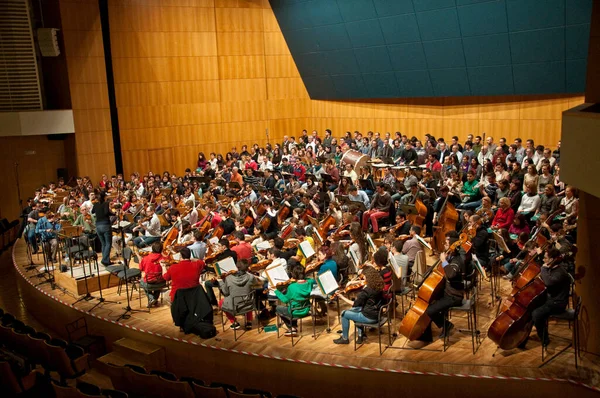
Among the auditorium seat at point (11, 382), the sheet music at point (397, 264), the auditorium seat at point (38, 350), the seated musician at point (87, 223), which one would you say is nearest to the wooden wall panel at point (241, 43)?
the seated musician at point (87, 223)

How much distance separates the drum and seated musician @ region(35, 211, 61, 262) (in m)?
7.61

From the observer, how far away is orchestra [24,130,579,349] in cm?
764

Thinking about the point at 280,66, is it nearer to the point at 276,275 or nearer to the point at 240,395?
the point at 276,275

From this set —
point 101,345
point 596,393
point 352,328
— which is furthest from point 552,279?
point 101,345

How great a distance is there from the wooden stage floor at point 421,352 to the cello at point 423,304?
27 cm

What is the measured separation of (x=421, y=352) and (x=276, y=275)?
7.38ft

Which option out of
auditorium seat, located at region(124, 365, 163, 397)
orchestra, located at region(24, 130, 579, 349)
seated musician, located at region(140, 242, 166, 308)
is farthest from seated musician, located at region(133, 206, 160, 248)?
auditorium seat, located at region(124, 365, 163, 397)

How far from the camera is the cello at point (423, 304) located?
7.50m

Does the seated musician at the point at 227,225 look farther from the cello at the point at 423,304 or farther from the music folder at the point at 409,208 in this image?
the cello at the point at 423,304

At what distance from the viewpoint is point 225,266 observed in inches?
347

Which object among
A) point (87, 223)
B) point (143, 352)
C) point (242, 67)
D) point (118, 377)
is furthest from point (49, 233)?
point (242, 67)

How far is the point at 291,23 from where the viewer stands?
2077 centimetres

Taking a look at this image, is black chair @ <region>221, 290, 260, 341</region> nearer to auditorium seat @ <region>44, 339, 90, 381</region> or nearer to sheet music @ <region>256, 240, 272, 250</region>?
sheet music @ <region>256, 240, 272, 250</region>

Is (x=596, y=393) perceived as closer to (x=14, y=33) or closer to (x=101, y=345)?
(x=101, y=345)
